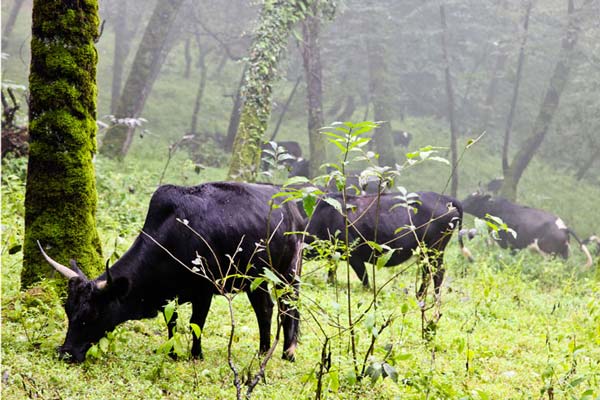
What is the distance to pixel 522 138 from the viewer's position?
37875 mm

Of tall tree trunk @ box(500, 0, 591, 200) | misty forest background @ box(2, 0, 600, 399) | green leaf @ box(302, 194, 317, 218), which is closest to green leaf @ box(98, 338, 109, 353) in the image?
misty forest background @ box(2, 0, 600, 399)

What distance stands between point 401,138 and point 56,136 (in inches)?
1126

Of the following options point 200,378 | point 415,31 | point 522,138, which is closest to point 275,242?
point 200,378

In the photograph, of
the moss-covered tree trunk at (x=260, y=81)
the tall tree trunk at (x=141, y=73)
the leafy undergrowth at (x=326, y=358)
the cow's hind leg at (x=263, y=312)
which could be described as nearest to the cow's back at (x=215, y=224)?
the cow's hind leg at (x=263, y=312)

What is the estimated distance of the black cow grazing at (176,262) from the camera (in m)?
5.02

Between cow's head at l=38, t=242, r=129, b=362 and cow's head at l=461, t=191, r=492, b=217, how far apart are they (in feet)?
55.7

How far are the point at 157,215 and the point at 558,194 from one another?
91.6 ft

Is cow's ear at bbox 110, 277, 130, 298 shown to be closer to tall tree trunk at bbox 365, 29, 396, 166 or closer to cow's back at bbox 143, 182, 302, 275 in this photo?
cow's back at bbox 143, 182, 302, 275

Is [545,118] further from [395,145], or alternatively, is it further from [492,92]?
[492,92]

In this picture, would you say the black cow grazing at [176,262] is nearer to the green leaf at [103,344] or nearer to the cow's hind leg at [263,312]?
the cow's hind leg at [263,312]

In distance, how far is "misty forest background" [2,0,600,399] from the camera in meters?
5.16

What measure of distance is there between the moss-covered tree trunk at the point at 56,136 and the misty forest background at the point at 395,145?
1.27 ft

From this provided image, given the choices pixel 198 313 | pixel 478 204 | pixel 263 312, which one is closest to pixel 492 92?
pixel 478 204

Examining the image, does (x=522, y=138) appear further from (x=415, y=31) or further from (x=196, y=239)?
(x=196, y=239)
